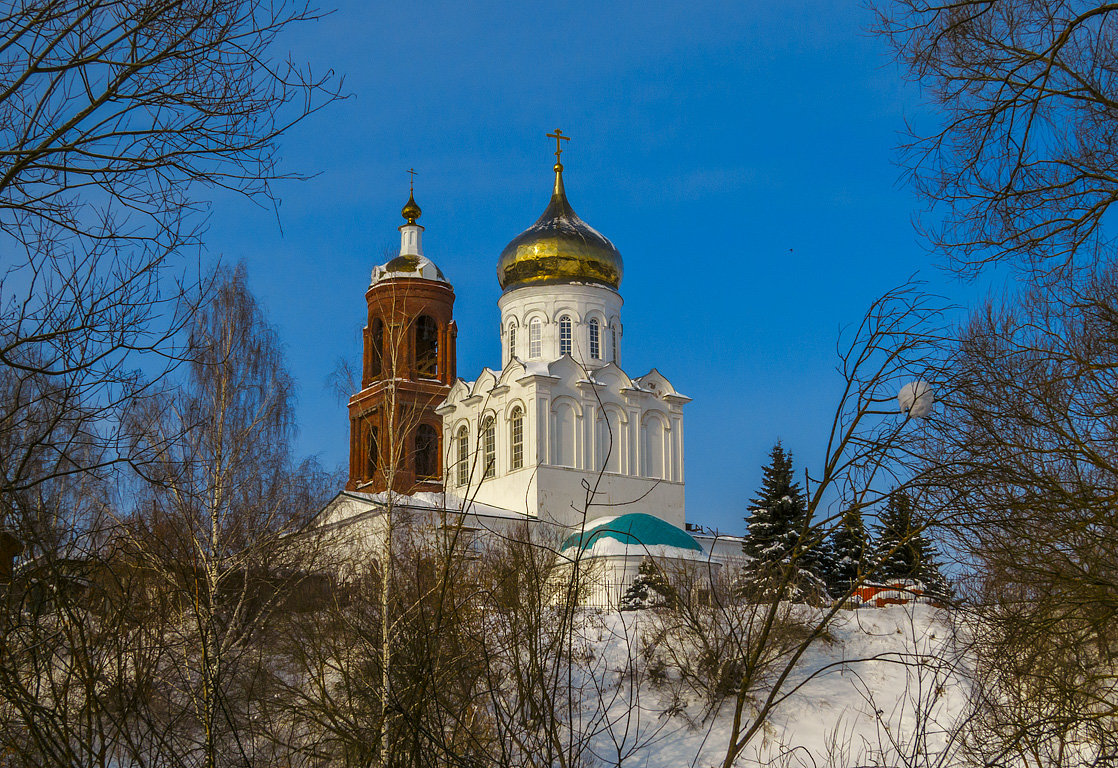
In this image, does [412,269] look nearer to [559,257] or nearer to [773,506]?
[559,257]

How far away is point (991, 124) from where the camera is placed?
530 cm

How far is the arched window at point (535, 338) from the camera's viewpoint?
3091 cm

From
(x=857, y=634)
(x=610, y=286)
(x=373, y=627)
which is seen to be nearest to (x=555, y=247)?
(x=610, y=286)

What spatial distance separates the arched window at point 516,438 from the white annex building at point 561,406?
30 mm

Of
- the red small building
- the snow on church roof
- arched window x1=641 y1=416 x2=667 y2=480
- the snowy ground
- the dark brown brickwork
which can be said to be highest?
the dark brown brickwork

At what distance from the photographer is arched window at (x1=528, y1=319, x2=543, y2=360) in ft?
101

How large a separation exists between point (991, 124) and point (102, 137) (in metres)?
3.90

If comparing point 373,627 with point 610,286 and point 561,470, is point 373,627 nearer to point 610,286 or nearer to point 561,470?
point 561,470

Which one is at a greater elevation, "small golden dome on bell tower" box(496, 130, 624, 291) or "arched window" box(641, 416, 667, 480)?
"small golden dome on bell tower" box(496, 130, 624, 291)

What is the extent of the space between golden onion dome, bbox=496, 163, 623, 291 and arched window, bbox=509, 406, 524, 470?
157 inches

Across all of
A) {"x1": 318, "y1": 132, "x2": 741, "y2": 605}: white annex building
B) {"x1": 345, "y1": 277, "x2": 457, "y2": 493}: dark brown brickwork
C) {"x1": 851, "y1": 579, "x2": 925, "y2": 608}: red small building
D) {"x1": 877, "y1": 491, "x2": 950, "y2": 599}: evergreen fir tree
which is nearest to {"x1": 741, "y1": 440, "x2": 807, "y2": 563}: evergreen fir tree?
{"x1": 318, "y1": 132, "x2": 741, "y2": 605}: white annex building

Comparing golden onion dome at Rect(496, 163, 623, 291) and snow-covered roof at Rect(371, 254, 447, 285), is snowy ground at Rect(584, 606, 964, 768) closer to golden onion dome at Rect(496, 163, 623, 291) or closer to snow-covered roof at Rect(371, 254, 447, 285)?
golden onion dome at Rect(496, 163, 623, 291)

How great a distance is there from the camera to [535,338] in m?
31.0

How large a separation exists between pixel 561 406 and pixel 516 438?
146 centimetres
